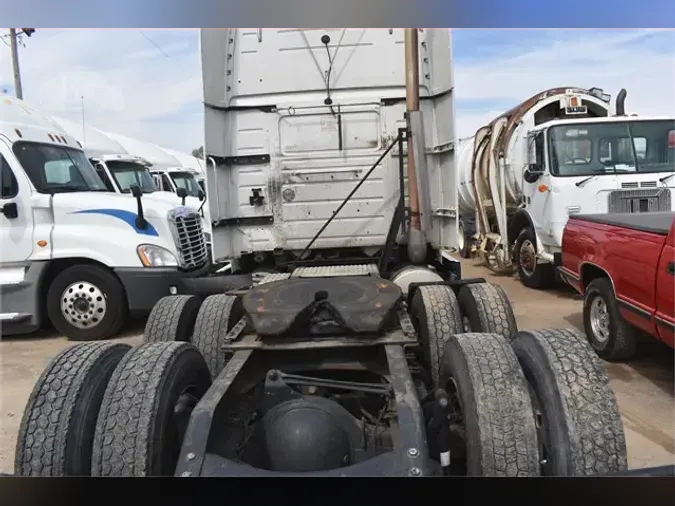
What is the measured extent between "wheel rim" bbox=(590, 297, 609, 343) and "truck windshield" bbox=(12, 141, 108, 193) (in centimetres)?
617

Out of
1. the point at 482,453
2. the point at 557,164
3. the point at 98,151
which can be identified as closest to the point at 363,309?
the point at 482,453

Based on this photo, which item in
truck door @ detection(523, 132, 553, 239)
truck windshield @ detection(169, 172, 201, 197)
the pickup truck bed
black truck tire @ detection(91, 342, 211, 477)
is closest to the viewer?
black truck tire @ detection(91, 342, 211, 477)

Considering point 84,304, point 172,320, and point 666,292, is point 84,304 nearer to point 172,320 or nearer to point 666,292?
point 172,320

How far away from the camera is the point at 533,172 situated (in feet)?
27.5

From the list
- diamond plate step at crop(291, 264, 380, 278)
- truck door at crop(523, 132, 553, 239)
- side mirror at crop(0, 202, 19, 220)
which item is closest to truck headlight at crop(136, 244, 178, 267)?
side mirror at crop(0, 202, 19, 220)

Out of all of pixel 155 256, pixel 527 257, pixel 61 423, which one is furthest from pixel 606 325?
pixel 155 256

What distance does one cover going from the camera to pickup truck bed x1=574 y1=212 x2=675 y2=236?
4.40 metres

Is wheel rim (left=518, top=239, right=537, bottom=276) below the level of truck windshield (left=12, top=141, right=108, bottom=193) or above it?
below

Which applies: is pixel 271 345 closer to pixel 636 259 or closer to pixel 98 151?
pixel 636 259

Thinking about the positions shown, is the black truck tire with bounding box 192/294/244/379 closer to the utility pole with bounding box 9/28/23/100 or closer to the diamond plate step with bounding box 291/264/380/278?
the diamond plate step with bounding box 291/264/380/278

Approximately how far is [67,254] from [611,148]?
7110 mm

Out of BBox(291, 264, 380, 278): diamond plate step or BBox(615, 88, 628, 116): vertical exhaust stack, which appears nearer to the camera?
BBox(291, 264, 380, 278): diamond plate step

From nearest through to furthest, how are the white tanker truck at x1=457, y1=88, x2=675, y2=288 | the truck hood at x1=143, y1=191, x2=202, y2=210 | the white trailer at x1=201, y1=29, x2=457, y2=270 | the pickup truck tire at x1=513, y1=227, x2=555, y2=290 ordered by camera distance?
the white trailer at x1=201, y1=29, x2=457, y2=270
the white tanker truck at x1=457, y1=88, x2=675, y2=288
the truck hood at x1=143, y1=191, x2=202, y2=210
the pickup truck tire at x1=513, y1=227, x2=555, y2=290

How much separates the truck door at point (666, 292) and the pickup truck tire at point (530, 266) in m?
4.69
